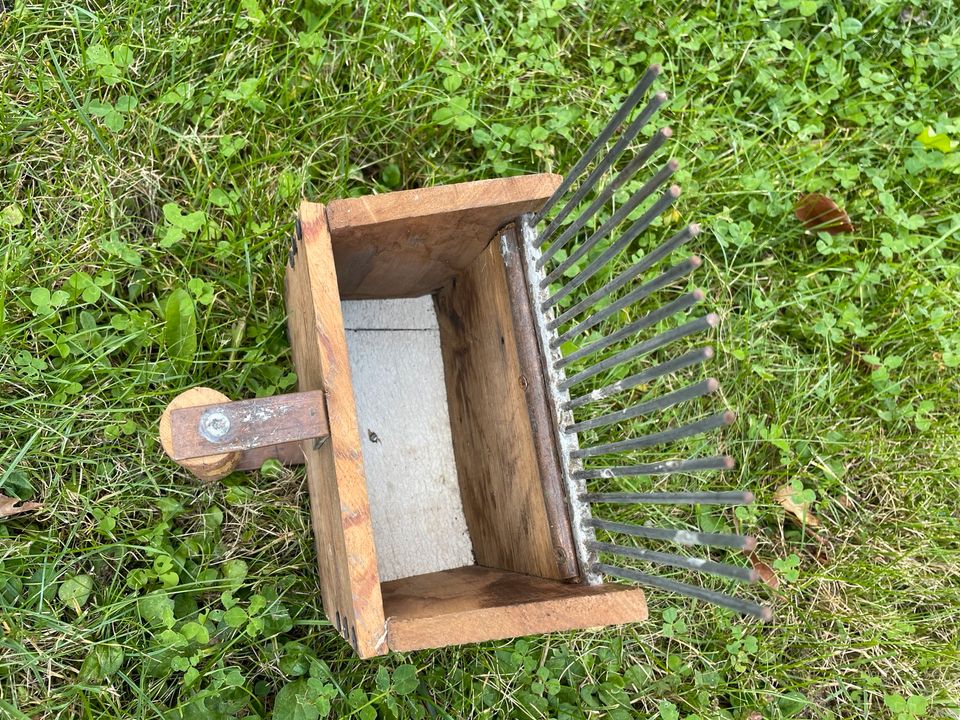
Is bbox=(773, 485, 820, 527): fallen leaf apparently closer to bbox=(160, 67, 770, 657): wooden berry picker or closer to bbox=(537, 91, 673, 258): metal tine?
bbox=(160, 67, 770, 657): wooden berry picker

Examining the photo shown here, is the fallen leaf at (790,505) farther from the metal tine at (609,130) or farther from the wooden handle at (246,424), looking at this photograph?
the wooden handle at (246,424)

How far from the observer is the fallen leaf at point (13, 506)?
2.36 metres

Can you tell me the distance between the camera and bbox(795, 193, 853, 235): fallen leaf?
3.13 meters

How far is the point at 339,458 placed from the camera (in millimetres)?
1720

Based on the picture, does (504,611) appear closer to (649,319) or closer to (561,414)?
(561,414)

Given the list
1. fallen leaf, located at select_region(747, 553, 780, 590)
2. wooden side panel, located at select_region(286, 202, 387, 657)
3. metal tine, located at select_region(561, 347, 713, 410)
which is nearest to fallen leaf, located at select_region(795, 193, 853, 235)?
fallen leaf, located at select_region(747, 553, 780, 590)

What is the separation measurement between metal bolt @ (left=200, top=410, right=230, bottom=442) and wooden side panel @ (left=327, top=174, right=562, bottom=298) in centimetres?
52

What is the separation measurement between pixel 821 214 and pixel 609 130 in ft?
5.57

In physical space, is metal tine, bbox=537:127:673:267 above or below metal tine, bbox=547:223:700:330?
above

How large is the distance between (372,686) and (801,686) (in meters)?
1.46

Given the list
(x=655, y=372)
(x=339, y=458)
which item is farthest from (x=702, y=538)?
(x=339, y=458)

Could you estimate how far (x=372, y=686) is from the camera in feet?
8.16

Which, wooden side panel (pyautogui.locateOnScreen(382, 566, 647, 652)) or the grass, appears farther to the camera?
the grass

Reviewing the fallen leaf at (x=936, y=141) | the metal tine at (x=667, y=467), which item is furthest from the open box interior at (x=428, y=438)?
the fallen leaf at (x=936, y=141)
